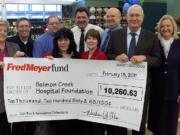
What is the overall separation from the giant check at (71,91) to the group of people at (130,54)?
9 cm

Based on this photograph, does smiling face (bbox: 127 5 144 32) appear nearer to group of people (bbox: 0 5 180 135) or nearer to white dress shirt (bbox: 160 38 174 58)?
group of people (bbox: 0 5 180 135)

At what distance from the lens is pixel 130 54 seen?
330 cm

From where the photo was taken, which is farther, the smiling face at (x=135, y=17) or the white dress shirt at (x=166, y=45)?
the white dress shirt at (x=166, y=45)

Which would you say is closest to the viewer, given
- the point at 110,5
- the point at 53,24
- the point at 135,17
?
the point at 135,17

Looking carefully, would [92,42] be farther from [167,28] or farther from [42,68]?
[167,28]

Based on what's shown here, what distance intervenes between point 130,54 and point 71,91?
719 mm

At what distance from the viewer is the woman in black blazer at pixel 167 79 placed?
352cm

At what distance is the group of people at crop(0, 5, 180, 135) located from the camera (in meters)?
3.29

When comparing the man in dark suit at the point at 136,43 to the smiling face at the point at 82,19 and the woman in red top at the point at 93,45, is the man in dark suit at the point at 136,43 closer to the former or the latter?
the woman in red top at the point at 93,45

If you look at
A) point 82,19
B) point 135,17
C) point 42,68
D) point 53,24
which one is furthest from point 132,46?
point 53,24

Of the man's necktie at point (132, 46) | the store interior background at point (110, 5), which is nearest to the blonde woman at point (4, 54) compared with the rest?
the man's necktie at point (132, 46)

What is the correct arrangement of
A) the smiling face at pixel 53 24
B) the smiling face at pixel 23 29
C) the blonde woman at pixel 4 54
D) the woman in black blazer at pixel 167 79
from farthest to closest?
the smiling face at pixel 53 24 < the smiling face at pixel 23 29 < the woman in black blazer at pixel 167 79 < the blonde woman at pixel 4 54

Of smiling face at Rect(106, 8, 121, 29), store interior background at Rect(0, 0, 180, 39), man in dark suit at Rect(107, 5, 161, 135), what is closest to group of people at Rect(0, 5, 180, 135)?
man in dark suit at Rect(107, 5, 161, 135)

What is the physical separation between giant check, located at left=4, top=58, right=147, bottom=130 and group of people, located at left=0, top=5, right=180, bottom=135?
0.09 meters
